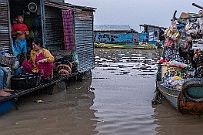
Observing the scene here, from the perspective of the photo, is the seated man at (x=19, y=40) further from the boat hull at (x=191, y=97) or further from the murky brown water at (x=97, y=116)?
the boat hull at (x=191, y=97)

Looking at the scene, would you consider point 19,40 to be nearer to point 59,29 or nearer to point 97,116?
point 59,29

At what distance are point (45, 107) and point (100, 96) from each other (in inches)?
86.5

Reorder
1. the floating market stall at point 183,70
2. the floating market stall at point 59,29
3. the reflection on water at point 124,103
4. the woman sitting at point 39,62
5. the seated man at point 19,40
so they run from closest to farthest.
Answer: the reflection on water at point 124,103 → the floating market stall at point 183,70 → the woman sitting at point 39,62 → the seated man at point 19,40 → the floating market stall at point 59,29

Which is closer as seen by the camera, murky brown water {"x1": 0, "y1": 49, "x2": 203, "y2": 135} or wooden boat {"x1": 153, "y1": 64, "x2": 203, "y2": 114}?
murky brown water {"x1": 0, "y1": 49, "x2": 203, "y2": 135}

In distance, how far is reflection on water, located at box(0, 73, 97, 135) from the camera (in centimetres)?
716

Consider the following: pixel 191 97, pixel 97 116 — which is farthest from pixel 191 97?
pixel 97 116

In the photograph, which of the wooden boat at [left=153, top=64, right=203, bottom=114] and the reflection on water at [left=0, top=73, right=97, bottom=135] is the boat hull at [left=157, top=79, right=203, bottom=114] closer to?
the wooden boat at [left=153, top=64, right=203, bottom=114]

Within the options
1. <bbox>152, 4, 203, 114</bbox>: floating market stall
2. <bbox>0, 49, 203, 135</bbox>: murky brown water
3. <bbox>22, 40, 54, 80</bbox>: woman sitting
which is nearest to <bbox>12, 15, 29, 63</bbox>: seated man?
<bbox>22, 40, 54, 80</bbox>: woman sitting

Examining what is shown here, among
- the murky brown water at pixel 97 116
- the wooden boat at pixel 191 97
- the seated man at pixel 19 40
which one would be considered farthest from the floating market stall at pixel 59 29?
the wooden boat at pixel 191 97

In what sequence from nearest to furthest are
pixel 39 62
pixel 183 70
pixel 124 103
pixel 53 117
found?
pixel 53 117 < pixel 124 103 < pixel 183 70 < pixel 39 62

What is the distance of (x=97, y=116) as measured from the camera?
8375 millimetres

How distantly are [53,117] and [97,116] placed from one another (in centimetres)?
98

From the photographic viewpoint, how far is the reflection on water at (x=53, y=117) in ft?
23.5

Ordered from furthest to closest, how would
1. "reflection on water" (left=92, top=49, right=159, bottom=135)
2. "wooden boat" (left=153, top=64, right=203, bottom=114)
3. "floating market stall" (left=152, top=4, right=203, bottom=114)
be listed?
"floating market stall" (left=152, top=4, right=203, bottom=114) < "wooden boat" (left=153, top=64, right=203, bottom=114) < "reflection on water" (left=92, top=49, right=159, bottom=135)
